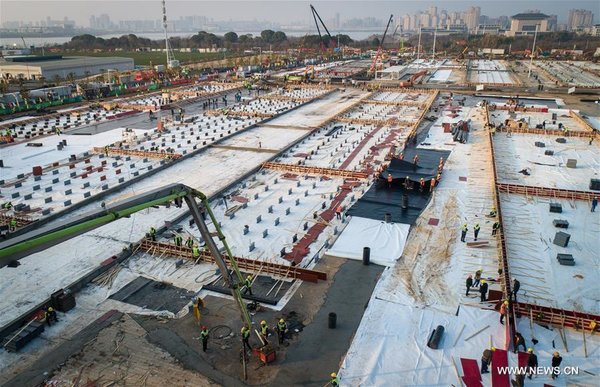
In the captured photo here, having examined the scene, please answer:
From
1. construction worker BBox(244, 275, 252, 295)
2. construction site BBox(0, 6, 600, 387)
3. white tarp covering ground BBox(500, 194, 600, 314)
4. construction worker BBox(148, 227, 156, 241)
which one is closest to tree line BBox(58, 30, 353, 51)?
construction site BBox(0, 6, 600, 387)

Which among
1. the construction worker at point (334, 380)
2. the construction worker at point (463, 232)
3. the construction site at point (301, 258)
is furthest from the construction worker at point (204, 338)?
the construction worker at point (463, 232)

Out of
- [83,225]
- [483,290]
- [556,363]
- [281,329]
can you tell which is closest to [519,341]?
[556,363]

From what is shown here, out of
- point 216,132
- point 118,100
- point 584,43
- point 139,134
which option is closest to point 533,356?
point 216,132

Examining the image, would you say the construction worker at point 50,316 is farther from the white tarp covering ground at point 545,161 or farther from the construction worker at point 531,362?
the white tarp covering ground at point 545,161

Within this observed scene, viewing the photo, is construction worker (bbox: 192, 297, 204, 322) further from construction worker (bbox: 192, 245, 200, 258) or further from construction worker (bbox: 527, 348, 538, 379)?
construction worker (bbox: 527, 348, 538, 379)

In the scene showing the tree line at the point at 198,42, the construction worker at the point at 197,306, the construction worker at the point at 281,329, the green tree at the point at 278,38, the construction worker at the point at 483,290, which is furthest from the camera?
the green tree at the point at 278,38

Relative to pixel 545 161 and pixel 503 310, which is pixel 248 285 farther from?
pixel 545 161

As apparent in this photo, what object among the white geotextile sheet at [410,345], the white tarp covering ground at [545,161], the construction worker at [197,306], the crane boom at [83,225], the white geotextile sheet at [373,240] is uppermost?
the crane boom at [83,225]
